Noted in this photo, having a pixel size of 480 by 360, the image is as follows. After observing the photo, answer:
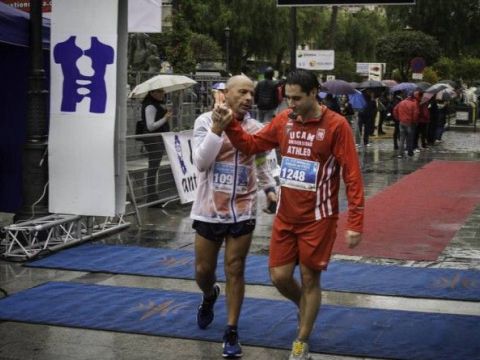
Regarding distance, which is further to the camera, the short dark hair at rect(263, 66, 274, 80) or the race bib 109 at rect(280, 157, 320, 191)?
the short dark hair at rect(263, 66, 274, 80)

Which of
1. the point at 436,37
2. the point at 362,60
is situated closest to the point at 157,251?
the point at 436,37

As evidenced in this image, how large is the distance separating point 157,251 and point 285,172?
3.84 meters

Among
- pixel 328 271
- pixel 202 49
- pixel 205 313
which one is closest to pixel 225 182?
pixel 205 313

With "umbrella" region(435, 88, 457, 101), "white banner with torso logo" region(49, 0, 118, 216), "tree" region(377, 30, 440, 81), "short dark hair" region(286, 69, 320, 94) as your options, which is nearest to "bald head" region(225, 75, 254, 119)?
"short dark hair" region(286, 69, 320, 94)

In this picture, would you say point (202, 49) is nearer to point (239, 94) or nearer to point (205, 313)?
point (205, 313)

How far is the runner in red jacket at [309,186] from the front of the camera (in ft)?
15.7

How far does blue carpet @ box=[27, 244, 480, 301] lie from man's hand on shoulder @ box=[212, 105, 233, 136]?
2604 millimetres

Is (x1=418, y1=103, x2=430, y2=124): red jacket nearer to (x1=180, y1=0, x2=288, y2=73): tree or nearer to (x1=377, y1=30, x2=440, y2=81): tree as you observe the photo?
(x1=377, y1=30, x2=440, y2=81): tree

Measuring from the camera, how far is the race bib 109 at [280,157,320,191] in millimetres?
4828

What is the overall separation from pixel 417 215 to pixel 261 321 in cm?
579

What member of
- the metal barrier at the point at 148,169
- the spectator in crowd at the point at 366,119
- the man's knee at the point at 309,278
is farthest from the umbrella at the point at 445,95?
the man's knee at the point at 309,278

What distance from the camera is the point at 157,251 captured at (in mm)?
8508

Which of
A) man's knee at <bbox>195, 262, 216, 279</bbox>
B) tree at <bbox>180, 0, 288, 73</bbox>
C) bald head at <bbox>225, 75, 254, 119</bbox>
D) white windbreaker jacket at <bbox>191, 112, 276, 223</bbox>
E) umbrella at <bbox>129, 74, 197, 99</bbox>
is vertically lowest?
man's knee at <bbox>195, 262, 216, 279</bbox>

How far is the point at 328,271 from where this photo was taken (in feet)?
25.0
